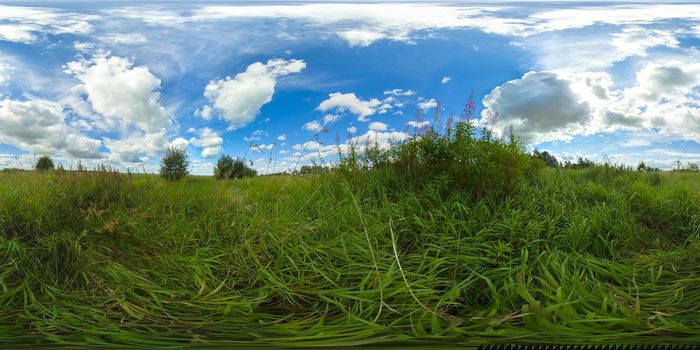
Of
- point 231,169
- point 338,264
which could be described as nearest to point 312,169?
point 231,169

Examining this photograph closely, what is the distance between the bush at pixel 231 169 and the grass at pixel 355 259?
36 cm

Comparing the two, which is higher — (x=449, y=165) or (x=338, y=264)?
(x=449, y=165)

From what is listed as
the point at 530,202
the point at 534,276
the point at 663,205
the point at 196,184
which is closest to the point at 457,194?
the point at 530,202

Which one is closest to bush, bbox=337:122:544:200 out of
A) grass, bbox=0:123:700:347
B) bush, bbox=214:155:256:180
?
grass, bbox=0:123:700:347

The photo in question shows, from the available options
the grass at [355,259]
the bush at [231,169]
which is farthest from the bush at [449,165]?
the bush at [231,169]

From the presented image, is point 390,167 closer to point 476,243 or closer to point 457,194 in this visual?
point 457,194

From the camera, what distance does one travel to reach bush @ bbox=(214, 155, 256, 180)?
595 cm

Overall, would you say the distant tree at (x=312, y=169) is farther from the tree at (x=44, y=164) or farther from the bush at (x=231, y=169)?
the tree at (x=44, y=164)

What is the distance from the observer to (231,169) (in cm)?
604

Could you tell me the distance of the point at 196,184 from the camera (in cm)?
561

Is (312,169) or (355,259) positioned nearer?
(355,259)

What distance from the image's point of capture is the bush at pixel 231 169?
5.95 m

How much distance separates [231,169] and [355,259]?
9.28ft

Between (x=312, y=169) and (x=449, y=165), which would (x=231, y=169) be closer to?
(x=312, y=169)
